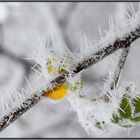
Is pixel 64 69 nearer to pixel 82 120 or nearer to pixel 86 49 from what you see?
pixel 86 49

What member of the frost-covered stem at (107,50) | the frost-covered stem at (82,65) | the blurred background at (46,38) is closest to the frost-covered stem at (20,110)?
the frost-covered stem at (82,65)

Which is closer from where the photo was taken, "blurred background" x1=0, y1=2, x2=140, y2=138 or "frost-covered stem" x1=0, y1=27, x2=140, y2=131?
"frost-covered stem" x1=0, y1=27, x2=140, y2=131

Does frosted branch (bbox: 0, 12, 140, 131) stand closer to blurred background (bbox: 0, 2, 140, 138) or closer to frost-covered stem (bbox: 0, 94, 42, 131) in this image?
frost-covered stem (bbox: 0, 94, 42, 131)

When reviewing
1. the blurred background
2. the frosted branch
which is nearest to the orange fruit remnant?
the frosted branch

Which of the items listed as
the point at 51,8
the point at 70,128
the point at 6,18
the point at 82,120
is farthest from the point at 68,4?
the point at 82,120

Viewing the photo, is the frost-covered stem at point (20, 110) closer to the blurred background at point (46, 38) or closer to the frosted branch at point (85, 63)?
the frosted branch at point (85, 63)

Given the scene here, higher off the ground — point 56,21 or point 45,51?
point 45,51

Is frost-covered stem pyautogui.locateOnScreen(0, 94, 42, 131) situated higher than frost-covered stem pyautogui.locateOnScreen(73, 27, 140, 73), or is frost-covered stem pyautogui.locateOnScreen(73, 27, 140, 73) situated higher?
frost-covered stem pyautogui.locateOnScreen(73, 27, 140, 73)
